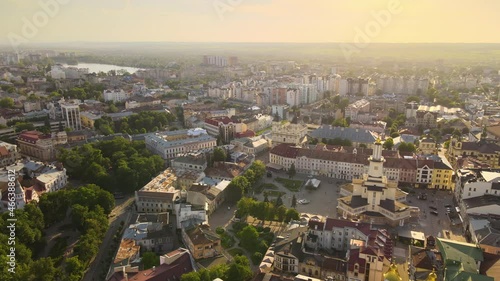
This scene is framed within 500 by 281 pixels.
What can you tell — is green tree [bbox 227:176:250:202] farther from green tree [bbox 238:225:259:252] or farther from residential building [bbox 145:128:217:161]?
residential building [bbox 145:128:217:161]

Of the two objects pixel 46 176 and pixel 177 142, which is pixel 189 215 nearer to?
pixel 46 176

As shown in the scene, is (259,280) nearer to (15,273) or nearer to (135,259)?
(135,259)

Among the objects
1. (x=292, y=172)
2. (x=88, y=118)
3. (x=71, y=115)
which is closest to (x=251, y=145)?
(x=292, y=172)

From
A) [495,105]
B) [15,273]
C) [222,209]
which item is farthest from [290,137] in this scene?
[495,105]

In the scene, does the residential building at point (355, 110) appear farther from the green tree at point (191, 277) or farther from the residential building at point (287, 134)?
the green tree at point (191, 277)

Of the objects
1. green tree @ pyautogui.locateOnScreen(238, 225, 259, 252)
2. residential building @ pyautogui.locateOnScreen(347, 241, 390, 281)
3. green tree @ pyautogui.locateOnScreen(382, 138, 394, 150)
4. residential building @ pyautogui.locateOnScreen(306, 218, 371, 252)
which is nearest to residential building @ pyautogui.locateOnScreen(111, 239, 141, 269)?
green tree @ pyautogui.locateOnScreen(238, 225, 259, 252)

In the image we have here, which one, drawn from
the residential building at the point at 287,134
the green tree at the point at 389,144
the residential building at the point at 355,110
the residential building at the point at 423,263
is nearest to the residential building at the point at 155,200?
the residential building at the point at 423,263
